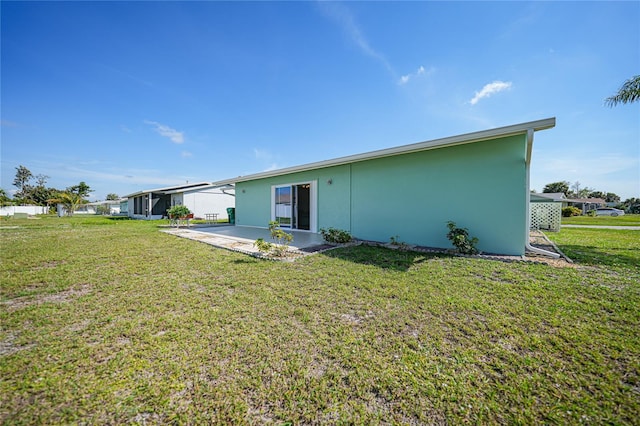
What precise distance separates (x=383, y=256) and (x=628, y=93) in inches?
411

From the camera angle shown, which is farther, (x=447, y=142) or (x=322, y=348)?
(x=447, y=142)

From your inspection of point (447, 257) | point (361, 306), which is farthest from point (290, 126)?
point (361, 306)

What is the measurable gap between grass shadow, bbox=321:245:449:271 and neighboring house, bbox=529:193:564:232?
31.3ft

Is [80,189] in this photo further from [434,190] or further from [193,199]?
[434,190]

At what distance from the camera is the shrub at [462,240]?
216 inches

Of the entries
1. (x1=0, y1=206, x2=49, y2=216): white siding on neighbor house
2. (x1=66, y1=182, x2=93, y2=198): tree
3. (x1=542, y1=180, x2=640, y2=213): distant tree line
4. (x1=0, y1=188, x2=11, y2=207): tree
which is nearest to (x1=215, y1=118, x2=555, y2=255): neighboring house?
(x1=0, y1=206, x2=49, y2=216): white siding on neighbor house

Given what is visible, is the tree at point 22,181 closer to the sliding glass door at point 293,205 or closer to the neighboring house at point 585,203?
the sliding glass door at point 293,205

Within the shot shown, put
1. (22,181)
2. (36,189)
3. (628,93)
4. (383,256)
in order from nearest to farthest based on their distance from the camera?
(383,256) < (628,93) < (36,189) < (22,181)

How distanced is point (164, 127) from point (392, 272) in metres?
17.2

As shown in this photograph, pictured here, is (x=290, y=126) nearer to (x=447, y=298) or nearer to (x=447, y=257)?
(x=447, y=257)

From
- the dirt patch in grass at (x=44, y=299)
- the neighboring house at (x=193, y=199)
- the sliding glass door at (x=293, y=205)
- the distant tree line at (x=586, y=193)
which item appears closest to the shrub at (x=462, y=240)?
the sliding glass door at (x=293, y=205)

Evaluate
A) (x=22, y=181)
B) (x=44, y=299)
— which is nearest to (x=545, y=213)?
(x=44, y=299)

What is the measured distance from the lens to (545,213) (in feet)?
37.0

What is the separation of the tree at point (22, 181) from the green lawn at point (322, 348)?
211ft
